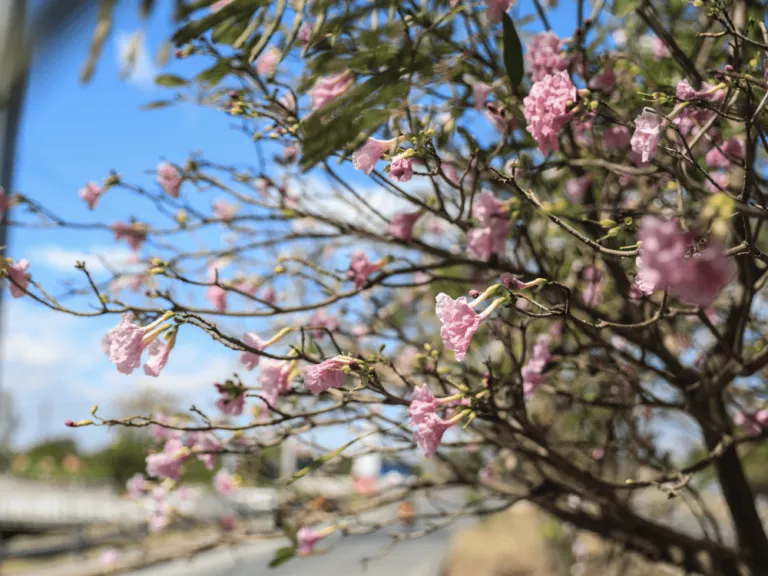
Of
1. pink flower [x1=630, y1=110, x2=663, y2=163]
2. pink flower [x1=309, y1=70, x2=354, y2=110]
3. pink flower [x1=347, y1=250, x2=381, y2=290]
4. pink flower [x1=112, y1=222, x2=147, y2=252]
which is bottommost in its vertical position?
pink flower [x1=630, y1=110, x2=663, y2=163]

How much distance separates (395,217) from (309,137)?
0.68 metres

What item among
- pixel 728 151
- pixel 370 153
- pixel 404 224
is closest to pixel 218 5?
pixel 370 153

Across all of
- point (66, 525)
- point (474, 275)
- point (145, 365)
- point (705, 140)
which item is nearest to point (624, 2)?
point (705, 140)

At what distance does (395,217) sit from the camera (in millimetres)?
2361

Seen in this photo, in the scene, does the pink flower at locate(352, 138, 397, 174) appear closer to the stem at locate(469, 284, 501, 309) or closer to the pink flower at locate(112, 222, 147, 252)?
the stem at locate(469, 284, 501, 309)

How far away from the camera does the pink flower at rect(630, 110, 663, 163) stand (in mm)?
1446

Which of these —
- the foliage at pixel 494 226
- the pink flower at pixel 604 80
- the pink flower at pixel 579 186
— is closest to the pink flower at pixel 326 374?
the foliage at pixel 494 226

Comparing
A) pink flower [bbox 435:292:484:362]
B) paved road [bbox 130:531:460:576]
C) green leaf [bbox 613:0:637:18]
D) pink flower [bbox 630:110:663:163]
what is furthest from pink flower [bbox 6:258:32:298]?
paved road [bbox 130:531:460:576]

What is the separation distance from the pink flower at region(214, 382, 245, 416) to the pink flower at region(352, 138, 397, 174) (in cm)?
72

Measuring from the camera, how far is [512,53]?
190 centimetres

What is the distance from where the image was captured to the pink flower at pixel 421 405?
5.43 feet

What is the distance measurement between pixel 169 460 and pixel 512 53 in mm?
1602

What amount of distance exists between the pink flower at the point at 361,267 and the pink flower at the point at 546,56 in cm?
79

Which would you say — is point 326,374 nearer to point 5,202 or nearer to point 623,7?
point 623,7
